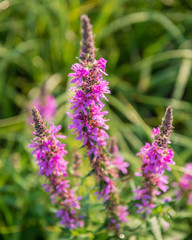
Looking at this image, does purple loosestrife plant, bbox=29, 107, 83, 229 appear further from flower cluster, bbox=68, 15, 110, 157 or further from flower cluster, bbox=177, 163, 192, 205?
flower cluster, bbox=177, 163, 192, 205

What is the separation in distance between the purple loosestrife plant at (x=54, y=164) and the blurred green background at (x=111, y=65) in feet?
3.84

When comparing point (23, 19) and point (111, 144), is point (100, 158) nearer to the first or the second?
point (111, 144)

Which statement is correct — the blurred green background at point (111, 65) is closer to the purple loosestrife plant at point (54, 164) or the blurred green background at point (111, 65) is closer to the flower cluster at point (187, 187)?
the flower cluster at point (187, 187)

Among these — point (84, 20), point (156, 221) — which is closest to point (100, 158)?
point (156, 221)

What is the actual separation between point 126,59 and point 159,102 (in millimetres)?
1201

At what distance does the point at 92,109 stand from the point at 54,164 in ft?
1.36

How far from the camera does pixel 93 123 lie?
152cm

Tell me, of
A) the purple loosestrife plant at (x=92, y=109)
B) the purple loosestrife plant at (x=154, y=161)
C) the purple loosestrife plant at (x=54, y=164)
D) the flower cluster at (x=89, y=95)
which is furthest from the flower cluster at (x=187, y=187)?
the flower cluster at (x=89, y=95)

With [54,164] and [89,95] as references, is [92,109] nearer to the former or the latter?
[89,95]

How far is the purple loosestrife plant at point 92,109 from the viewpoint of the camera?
1.39m

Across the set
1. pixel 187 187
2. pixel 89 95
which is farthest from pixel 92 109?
Result: pixel 187 187

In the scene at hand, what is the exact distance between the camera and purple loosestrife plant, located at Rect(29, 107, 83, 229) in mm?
1510

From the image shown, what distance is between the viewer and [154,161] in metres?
1.54

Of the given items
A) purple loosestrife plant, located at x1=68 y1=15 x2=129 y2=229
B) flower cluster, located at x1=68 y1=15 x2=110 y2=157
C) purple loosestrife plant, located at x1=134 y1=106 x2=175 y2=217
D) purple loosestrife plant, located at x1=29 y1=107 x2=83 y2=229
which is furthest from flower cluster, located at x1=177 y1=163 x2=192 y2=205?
flower cluster, located at x1=68 y1=15 x2=110 y2=157
